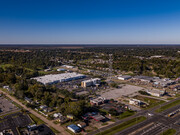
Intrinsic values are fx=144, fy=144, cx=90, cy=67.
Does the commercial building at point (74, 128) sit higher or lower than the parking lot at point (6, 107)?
higher

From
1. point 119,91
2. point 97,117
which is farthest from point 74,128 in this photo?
point 119,91

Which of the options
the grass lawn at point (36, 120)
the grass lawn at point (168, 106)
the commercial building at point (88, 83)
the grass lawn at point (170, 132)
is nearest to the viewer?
the grass lawn at point (170, 132)

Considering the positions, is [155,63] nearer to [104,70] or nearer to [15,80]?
[104,70]

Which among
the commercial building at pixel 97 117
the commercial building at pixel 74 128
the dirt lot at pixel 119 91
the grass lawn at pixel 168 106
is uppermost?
the commercial building at pixel 97 117

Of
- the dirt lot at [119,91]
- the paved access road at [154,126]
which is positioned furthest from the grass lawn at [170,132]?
the dirt lot at [119,91]

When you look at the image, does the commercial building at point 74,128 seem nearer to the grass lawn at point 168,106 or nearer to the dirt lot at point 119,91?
the dirt lot at point 119,91

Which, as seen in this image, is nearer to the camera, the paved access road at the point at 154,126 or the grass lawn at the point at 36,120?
the paved access road at the point at 154,126

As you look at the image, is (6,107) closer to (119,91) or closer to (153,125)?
(119,91)
